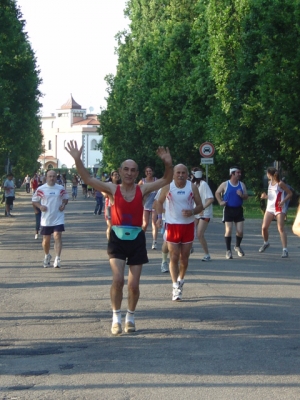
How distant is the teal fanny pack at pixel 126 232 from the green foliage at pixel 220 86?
18312mm

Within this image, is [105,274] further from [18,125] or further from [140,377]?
[18,125]

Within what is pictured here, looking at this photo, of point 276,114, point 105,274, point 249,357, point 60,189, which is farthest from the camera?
point 276,114

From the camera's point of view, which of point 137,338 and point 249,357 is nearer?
point 249,357

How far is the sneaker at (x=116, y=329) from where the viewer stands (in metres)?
8.47

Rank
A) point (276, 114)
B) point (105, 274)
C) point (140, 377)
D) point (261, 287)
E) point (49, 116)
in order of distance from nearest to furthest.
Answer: point (140, 377)
point (261, 287)
point (105, 274)
point (276, 114)
point (49, 116)

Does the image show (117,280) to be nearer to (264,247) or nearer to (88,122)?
(264,247)

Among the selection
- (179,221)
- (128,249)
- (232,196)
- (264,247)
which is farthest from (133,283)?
(264,247)

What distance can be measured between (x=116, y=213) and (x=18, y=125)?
37.2 m

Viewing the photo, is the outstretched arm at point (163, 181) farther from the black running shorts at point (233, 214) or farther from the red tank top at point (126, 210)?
the black running shorts at point (233, 214)

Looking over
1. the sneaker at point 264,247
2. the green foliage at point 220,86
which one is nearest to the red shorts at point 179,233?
the sneaker at point 264,247

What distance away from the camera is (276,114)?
26766mm

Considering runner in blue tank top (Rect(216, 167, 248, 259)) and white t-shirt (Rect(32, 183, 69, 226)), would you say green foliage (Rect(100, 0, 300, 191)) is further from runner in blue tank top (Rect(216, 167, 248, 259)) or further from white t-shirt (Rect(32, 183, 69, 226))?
white t-shirt (Rect(32, 183, 69, 226))

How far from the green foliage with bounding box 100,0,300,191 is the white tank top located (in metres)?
15.4

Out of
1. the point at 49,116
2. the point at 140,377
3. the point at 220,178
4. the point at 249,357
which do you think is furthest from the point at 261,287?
the point at 49,116
